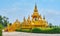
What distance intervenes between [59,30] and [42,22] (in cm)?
381

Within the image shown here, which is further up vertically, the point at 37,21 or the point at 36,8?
the point at 36,8

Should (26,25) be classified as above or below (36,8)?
below

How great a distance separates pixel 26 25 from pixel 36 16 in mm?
2941

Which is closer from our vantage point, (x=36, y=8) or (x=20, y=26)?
(x=20, y=26)

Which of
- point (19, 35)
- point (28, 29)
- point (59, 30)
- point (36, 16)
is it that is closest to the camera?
point (19, 35)

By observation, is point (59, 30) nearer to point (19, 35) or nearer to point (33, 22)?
point (33, 22)

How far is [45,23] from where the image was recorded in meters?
26.8

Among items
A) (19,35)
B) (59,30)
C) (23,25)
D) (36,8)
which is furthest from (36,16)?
(19,35)

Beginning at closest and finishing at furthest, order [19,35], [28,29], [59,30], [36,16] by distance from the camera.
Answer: [19,35]
[59,30]
[28,29]
[36,16]

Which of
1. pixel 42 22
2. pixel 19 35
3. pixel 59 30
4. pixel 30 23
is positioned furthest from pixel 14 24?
pixel 19 35

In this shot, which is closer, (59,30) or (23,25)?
(59,30)

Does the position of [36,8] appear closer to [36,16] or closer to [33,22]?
[36,16]

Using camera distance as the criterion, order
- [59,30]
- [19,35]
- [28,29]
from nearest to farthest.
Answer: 1. [19,35]
2. [59,30]
3. [28,29]

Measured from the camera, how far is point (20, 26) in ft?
86.8
